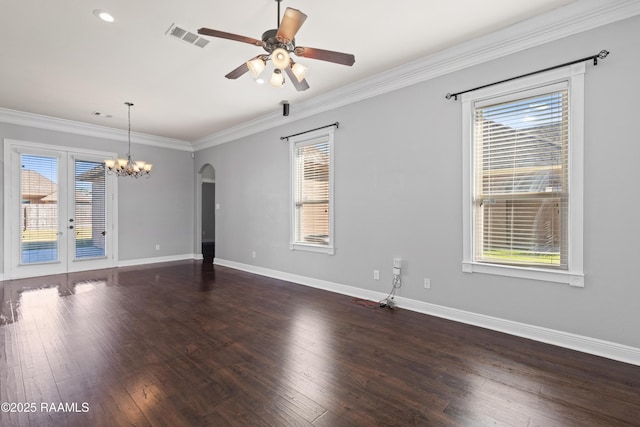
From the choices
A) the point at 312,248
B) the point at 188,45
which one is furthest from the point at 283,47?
the point at 312,248

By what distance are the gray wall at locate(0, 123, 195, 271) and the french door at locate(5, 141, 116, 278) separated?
239 millimetres

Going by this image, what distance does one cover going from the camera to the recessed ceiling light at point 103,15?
2695 millimetres

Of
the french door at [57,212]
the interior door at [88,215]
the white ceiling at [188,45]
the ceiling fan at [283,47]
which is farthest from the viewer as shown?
the interior door at [88,215]

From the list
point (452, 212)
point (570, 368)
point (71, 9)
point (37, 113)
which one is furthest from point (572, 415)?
point (37, 113)

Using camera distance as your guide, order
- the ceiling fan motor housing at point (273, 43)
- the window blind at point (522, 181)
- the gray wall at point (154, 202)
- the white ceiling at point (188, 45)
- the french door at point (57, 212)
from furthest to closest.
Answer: the gray wall at point (154, 202) < the french door at point (57, 212) < the window blind at point (522, 181) < the white ceiling at point (188, 45) < the ceiling fan motor housing at point (273, 43)

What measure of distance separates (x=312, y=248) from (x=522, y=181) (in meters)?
3.06

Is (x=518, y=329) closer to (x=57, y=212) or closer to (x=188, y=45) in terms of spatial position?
(x=188, y=45)

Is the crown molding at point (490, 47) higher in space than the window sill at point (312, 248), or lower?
higher

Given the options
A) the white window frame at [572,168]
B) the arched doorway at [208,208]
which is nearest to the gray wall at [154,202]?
the arched doorway at [208,208]

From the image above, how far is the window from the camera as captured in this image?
4.75 metres

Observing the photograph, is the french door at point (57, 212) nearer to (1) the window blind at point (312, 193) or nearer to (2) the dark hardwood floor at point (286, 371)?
(2) the dark hardwood floor at point (286, 371)

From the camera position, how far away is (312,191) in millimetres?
5059

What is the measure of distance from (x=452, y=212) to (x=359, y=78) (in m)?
2.19

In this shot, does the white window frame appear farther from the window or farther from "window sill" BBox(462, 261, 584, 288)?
the window
